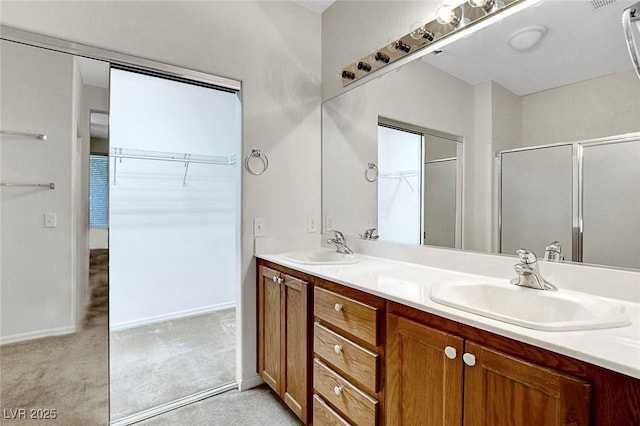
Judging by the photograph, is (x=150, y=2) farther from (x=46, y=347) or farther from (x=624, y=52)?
(x=624, y=52)

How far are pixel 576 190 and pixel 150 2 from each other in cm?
231

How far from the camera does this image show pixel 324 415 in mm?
1488

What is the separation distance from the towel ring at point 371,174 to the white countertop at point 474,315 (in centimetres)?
64

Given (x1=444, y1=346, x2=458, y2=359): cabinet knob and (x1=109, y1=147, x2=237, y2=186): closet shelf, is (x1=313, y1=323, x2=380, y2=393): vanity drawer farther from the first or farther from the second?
(x1=109, y1=147, x2=237, y2=186): closet shelf

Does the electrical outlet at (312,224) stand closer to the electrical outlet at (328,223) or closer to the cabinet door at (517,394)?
the electrical outlet at (328,223)

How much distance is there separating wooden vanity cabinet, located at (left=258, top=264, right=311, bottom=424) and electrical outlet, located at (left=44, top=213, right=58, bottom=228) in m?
1.11

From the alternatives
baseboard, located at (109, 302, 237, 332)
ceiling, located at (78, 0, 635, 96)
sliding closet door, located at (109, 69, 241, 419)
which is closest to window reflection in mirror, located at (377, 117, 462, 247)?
ceiling, located at (78, 0, 635, 96)

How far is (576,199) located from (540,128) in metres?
0.32

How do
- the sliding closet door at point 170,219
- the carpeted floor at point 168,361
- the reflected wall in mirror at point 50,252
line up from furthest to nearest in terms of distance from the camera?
1. the sliding closet door at point 170,219
2. the carpeted floor at point 168,361
3. the reflected wall in mirror at point 50,252

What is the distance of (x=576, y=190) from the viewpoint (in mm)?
1243

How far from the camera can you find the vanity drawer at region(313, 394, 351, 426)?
4.61 ft

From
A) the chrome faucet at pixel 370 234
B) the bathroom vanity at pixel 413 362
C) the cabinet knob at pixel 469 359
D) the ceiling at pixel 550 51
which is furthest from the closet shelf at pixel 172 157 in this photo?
the cabinet knob at pixel 469 359

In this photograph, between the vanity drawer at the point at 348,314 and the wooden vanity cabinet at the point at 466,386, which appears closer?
the wooden vanity cabinet at the point at 466,386

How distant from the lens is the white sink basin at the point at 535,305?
83 centimetres
